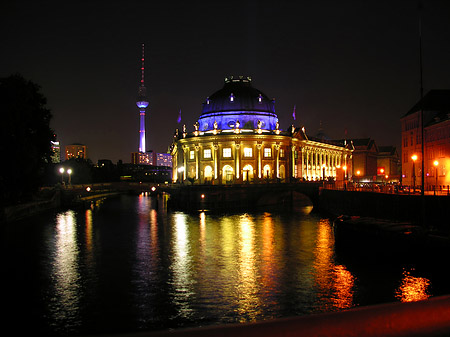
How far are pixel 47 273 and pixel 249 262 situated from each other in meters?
15.6

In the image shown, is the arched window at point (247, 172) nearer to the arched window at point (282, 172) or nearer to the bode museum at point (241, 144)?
the bode museum at point (241, 144)

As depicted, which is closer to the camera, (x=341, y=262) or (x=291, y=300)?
(x=291, y=300)

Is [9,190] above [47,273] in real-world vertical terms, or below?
above

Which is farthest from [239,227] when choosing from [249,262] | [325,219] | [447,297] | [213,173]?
[213,173]

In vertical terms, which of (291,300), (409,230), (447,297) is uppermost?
(447,297)

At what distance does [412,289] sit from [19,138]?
175 feet

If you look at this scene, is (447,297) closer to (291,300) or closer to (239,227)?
(291,300)

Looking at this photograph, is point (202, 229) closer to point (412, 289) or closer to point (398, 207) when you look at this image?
point (398, 207)

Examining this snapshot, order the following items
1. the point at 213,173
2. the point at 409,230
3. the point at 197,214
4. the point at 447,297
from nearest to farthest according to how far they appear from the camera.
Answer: the point at 447,297 < the point at 409,230 < the point at 197,214 < the point at 213,173

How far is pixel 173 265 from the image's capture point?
35500 mm

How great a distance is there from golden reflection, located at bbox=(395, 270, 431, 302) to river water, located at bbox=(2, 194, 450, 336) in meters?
0.06

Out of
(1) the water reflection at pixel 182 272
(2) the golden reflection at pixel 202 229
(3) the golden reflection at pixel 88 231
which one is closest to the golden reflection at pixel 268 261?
(1) the water reflection at pixel 182 272

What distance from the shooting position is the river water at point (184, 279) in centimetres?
2294

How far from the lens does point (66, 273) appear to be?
32125 mm
